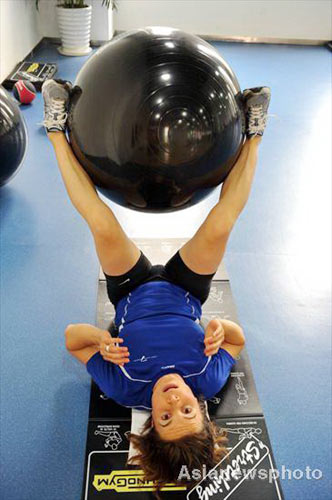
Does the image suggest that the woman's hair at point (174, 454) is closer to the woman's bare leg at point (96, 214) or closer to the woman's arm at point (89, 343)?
the woman's arm at point (89, 343)

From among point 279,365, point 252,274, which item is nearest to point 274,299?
point 252,274

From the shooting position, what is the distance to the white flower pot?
15.7 feet

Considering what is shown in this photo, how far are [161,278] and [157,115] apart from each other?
81 centimetres

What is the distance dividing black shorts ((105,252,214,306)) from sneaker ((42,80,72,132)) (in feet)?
2.10

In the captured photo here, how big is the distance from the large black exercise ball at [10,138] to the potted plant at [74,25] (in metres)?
2.67

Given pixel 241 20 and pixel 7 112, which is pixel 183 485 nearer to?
pixel 7 112

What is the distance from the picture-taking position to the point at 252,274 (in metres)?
2.47

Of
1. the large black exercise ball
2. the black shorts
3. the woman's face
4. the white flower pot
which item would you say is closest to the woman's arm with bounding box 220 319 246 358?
the black shorts

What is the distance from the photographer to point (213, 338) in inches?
67.5

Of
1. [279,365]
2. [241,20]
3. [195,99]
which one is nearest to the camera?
[195,99]

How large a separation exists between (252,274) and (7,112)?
1693mm

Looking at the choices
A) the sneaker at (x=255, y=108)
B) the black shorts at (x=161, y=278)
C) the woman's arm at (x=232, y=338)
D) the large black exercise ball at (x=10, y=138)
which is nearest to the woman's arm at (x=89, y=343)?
the black shorts at (x=161, y=278)

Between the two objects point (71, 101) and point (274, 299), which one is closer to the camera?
point (71, 101)

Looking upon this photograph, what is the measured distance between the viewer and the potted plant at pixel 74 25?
4.79m
